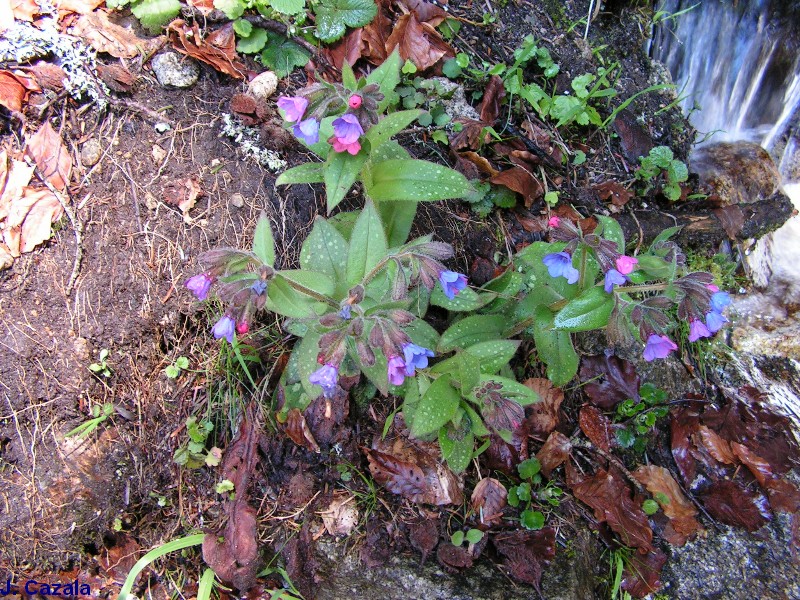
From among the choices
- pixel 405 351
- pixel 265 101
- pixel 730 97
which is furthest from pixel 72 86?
pixel 730 97

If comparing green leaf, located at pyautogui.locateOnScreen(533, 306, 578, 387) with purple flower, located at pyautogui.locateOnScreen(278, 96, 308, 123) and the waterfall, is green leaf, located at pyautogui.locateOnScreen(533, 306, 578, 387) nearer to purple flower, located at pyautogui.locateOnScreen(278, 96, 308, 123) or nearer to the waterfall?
purple flower, located at pyautogui.locateOnScreen(278, 96, 308, 123)

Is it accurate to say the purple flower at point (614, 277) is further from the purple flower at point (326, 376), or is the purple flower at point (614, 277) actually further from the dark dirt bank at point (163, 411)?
the dark dirt bank at point (163, 411)

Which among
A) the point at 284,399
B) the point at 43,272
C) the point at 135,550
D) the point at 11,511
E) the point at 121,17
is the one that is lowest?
the point at 135,550

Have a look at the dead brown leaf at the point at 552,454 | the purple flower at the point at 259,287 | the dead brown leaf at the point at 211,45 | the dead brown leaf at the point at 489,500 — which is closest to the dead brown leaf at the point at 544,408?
the dead brown leaf at the point at 552,454

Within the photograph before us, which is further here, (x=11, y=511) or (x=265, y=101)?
(x=265, y=101)

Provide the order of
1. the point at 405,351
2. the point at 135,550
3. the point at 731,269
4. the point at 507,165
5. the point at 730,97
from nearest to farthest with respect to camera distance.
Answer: the point at 405,351
the point at 135,550
the point at 507,165
the point at 731,269
the point at 730,97

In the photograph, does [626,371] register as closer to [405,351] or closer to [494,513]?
[494,513]

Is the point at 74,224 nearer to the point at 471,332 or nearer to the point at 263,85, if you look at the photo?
the point at 263,85

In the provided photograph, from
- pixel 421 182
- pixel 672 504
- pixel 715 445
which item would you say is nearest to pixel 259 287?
pixel 421 182

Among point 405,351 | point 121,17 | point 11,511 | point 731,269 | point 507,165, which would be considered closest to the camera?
point 405,351
